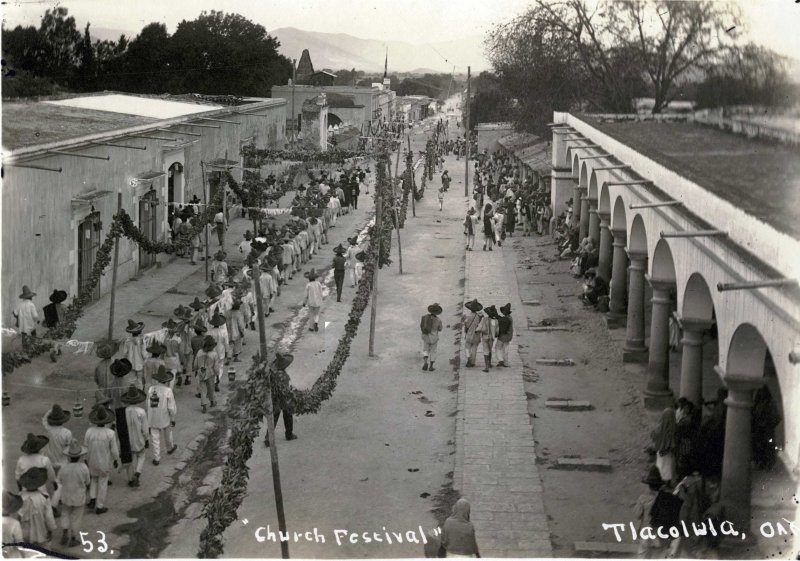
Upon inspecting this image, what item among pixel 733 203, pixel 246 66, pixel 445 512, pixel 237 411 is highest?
pixel 246 66

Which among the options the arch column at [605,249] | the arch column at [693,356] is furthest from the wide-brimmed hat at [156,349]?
the arch column at [605,249]

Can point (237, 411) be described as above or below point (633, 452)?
above

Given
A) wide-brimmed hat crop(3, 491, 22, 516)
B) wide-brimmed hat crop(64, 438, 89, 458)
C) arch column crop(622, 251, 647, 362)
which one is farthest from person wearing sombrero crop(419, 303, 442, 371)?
wide-brimmed hat crop(3, 491, 22, 516)

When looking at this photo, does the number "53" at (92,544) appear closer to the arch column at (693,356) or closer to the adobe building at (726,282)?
the adobe building at (726,282)

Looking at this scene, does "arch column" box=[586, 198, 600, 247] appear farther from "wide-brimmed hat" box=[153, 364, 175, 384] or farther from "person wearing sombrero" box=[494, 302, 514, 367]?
"wide-brimmed hat" box=[153, 364, 175, 384]

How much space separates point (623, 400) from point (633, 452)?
232 centimetres

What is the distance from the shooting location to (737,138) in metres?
20.5

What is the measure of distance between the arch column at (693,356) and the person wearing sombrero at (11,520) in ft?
25.9

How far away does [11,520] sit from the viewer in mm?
8445

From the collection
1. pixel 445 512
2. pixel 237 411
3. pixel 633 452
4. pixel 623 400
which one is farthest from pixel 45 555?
pixel 623 400

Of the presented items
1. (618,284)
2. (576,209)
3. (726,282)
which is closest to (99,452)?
(726,282)

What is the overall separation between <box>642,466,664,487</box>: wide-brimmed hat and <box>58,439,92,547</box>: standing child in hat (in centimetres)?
619

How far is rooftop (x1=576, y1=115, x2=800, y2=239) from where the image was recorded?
1052 cm

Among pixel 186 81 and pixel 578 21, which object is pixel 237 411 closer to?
pixel 578 21
